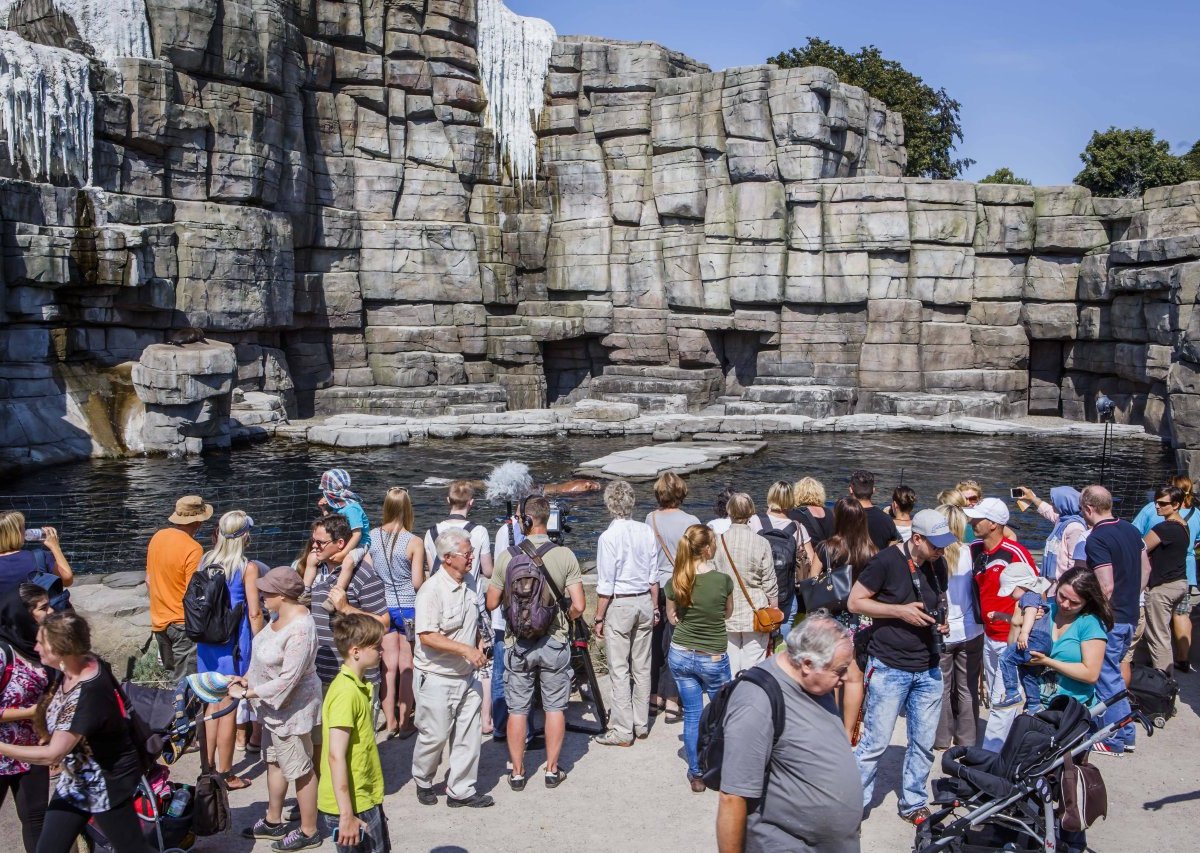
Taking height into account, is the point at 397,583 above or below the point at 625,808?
above

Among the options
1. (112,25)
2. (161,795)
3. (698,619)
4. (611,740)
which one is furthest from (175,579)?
(112,25)

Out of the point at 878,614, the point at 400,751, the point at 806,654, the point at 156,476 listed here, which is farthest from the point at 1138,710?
the point at 156,476

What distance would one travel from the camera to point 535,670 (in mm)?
5922

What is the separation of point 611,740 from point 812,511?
2.04 metres

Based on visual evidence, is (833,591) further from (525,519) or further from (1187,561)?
(1187,561)

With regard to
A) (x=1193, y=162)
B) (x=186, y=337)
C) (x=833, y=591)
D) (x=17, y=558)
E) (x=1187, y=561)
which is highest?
(x=1193, y=162)

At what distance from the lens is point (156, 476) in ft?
59.1

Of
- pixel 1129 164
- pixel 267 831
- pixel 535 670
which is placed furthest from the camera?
pixel 1129 164

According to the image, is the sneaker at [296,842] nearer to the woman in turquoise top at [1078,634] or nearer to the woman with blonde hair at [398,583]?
the woman with blonde hair at [398,583]

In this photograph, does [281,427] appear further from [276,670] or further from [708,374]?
[276,670]

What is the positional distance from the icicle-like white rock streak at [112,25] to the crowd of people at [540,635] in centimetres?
1938

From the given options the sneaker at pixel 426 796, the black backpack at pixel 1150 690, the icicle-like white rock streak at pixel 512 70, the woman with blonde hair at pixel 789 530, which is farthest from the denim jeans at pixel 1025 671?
the icicle-like white rock streak at pixel 512 70

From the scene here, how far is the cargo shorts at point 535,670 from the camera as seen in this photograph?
19.2 ft

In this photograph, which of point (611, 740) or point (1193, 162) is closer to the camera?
point (611, 740)
